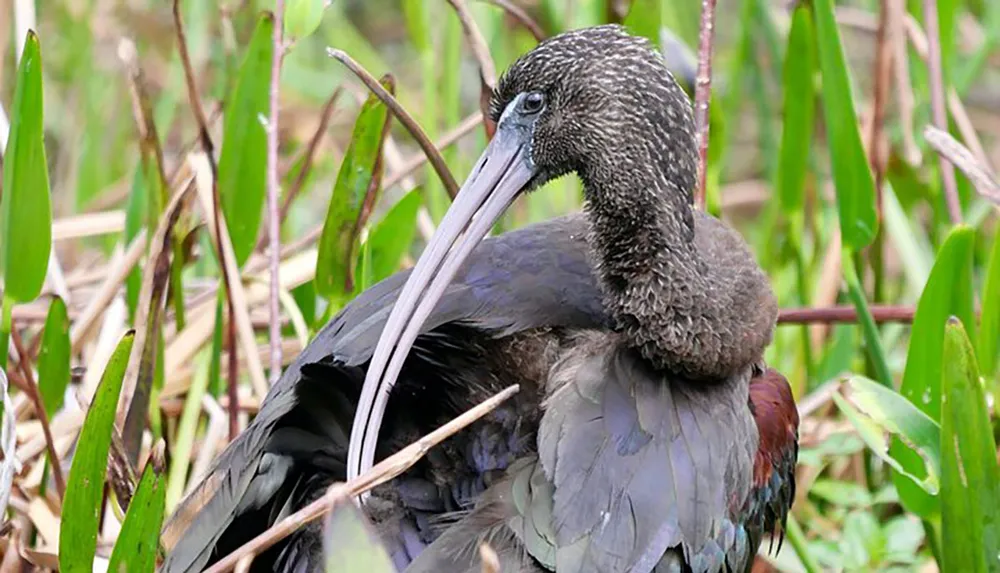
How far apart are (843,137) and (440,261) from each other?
3.04 ft

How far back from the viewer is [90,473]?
216 centimetres

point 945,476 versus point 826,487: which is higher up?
point 945,476

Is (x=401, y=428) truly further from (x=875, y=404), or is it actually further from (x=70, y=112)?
(x=70, y=112)

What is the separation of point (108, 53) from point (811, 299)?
2732 mm

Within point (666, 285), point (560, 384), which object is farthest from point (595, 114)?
point (560, 384)

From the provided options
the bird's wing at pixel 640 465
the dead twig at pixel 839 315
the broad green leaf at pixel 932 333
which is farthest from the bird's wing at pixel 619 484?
the dead twig at pixel 839 315

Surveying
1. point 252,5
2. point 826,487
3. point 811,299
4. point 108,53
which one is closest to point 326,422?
point 826,487

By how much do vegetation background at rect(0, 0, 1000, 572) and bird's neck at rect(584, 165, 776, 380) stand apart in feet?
0.95

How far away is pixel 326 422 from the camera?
2.23 meters

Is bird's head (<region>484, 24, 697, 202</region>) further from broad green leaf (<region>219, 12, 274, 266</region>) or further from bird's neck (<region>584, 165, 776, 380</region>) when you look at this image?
broad green leaf (<region>219, 12, 274, 266</region>)

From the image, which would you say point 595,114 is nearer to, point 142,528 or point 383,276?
point 142,528

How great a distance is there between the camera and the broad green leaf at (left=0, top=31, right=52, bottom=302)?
2.45 metres

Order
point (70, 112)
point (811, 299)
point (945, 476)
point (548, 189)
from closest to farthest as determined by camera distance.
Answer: point (945, 476), point (811, 299), point (548, 189), point (70, 112)

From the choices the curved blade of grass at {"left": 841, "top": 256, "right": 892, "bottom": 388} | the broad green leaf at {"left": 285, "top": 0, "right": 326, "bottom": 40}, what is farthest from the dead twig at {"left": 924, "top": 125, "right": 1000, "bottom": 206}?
the broad green leaf at {"left": 285, "top": 0, "right": 326, "bottom": 40}
